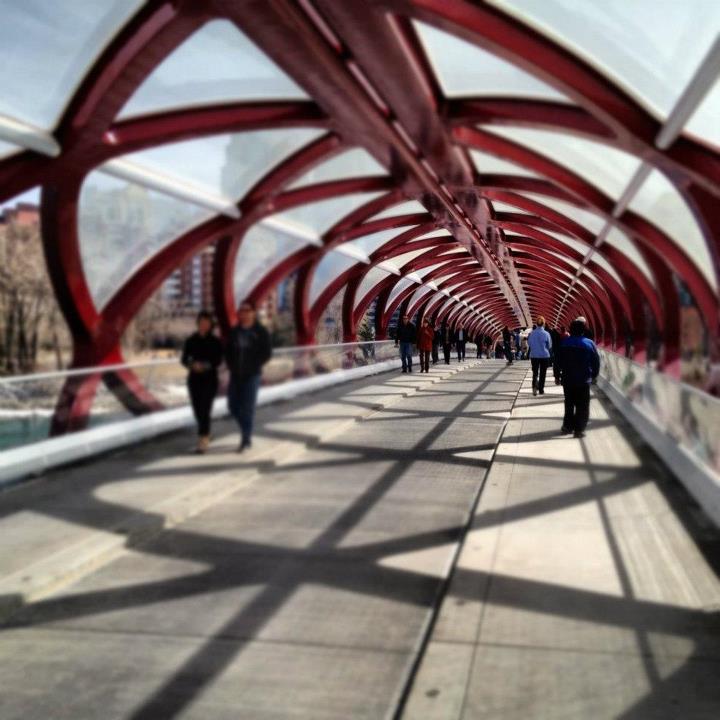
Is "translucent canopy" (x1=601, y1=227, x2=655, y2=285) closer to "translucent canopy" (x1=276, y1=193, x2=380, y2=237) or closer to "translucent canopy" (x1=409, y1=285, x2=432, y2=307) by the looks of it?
"translucent canopy" (x1=276, y1=193, x2=380, y2=237)

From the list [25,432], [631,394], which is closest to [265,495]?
[25,432]

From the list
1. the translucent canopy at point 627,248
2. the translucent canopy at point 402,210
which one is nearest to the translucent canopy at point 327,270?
the translucent canopy at point 402,210

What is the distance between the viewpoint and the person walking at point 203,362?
23.9 ft

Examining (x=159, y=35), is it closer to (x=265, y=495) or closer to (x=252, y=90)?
(x=252, y=90)

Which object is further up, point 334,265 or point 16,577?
point 334,265

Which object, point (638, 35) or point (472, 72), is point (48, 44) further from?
point (638, 35)

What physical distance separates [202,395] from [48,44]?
4.12m

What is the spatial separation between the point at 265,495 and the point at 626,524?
312 cm

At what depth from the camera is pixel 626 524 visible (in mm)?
6293

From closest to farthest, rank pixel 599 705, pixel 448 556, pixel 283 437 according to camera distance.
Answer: pixel 599 705
pixel 448 556
pixel 283 437

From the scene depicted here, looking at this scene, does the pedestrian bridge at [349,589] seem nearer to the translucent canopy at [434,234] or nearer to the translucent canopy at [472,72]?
the translucent canopy at [472,72]

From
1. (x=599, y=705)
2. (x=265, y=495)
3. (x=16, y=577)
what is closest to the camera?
(x=599, y=705)

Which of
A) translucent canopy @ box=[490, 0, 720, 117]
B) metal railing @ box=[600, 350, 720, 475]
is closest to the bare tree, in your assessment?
translucent canopy @ box=[490, 0, 720, 117]

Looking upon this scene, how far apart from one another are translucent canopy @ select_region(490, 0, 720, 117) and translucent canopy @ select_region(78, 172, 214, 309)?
24.2 ft
